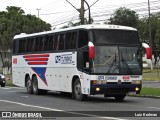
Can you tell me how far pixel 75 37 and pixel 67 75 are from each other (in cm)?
201

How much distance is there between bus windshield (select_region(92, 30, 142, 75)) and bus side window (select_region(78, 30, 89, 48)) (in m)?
0.45

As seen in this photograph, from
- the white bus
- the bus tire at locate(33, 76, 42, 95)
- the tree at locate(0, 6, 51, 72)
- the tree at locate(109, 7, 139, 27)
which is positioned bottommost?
the bus tire at locate(33, 76, 42, 95)

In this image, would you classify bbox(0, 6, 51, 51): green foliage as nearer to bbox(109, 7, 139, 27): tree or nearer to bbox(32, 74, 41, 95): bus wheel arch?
bbox(109, 7, 139, 27): tree

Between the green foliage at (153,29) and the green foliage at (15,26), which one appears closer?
the green foliage at (15,26)

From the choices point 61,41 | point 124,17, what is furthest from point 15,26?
point 61,41

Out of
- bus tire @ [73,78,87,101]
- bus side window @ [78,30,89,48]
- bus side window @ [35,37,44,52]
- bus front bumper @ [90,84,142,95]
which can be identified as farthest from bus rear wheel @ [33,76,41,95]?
bus front bumper @ [90,84,142,95]

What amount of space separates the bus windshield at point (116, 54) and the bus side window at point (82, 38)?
445mm

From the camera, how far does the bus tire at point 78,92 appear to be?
2116 centimetres

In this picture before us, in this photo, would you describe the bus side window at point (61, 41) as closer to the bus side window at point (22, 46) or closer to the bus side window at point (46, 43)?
the bus side window at point (46, 43)

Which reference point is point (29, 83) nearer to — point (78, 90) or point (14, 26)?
point (78, 90)

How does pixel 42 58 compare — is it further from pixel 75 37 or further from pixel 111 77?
pixel 111 77

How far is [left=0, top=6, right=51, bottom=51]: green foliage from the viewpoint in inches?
2778

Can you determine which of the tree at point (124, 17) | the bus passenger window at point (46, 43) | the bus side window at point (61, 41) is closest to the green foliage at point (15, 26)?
the tree at point (124, 17)

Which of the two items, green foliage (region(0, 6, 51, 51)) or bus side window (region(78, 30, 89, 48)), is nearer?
bus side window (region(78, 30, 89, 48))
